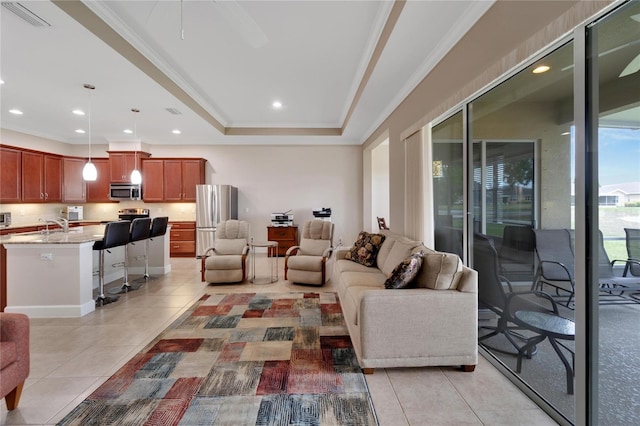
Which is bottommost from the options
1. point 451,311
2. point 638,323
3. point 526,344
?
point 526,344

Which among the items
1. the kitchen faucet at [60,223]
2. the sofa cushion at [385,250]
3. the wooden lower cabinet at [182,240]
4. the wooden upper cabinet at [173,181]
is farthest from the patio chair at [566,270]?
the wooden upper cabinet at [173,181]

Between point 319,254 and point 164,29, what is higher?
point 164,29

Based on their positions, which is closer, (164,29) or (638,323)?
(638,323)

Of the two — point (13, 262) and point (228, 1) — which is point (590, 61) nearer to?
point (228, 1)

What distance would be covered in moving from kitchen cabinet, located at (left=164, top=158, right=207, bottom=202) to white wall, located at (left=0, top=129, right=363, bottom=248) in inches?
13.0

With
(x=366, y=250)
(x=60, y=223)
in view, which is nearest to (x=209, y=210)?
(x=60, y=223)

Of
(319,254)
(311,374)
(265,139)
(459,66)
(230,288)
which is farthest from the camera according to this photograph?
(265,139)

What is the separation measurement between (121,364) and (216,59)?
3399 millimetres

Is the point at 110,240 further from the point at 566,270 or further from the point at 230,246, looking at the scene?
the point at 566,270

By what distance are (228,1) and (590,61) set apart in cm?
206

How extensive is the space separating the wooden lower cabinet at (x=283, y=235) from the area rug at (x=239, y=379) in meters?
3.65

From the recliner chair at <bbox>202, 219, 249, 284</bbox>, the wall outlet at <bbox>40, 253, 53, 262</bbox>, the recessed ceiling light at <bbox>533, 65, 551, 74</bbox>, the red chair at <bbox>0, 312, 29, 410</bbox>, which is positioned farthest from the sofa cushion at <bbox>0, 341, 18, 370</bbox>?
the recessed ceiling light at <bbox>533, 65, 551, 74</bbox>

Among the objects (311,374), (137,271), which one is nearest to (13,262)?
(137,271)

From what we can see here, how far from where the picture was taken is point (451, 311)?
86.7 inches
